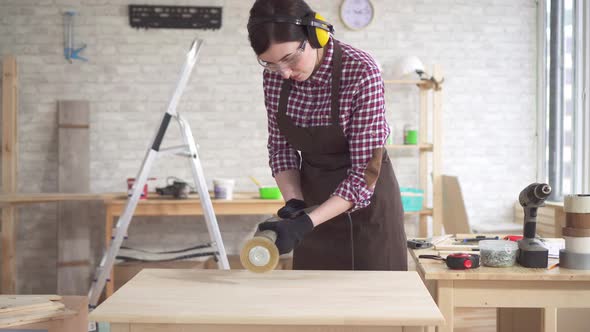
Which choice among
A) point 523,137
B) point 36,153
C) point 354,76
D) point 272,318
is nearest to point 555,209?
point 523,137

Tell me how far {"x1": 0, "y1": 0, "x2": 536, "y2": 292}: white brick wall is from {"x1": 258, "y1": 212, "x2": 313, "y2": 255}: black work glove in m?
3.30

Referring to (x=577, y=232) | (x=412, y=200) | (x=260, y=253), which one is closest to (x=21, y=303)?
(x=260, y=253)

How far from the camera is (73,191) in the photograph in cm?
464

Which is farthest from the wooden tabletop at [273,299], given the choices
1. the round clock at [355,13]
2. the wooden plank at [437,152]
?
the round clock at [355,13]

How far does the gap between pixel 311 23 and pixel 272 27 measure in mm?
123

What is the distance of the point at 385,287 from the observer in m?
1.50

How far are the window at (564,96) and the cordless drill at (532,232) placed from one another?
2502 millimetres

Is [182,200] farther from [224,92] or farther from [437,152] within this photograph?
[437,152]

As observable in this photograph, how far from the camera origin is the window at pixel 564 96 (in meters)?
4.18

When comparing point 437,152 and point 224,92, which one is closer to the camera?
point 437,152

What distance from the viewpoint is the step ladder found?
140 inches

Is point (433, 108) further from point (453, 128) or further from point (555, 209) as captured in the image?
point (555, 209)

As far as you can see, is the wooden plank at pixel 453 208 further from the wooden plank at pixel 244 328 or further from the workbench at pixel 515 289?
the wooden plank at pixel 244 328

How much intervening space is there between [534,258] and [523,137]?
3.42 meters
